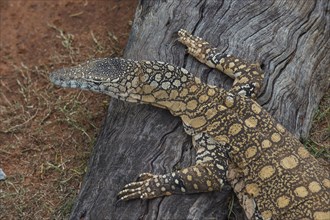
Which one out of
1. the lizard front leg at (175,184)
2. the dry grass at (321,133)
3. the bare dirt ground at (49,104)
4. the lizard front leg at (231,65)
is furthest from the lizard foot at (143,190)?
the dry grass at (321,133)

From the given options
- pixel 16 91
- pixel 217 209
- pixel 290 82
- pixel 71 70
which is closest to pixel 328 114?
pixel 290 82

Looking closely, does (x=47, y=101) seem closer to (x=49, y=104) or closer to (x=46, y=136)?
(x=49, y=104)

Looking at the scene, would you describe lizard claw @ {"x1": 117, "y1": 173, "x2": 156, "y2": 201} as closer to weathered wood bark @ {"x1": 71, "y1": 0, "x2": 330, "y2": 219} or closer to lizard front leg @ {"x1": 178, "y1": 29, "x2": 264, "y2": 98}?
weathered wood bark @ {"x1": 71, "y1": 0, "x2": 330, "y2": 219}

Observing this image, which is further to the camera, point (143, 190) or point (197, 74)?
point (197, 74)

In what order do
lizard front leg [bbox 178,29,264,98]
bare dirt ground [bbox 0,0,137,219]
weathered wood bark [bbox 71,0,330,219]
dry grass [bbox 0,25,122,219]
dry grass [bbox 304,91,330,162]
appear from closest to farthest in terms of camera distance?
1. weathered wood bark [bbox 71,0,330,219]
2. lizard front leg [bbox 178,29,264,98]
3. dry grass [bbox 304,91,330,162]
4. dry grass [bbox 0,25,122,219]
5. bare dirt ground [bbox 0,0,137,219]

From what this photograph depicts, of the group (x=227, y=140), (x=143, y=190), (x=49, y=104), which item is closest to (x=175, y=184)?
(x=143, y=190)

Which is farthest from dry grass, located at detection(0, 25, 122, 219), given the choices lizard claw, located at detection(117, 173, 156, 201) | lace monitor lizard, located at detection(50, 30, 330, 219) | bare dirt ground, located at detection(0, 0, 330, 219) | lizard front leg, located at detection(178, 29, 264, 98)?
lizard front leg, located at detection(178, 29, 264, 98)
